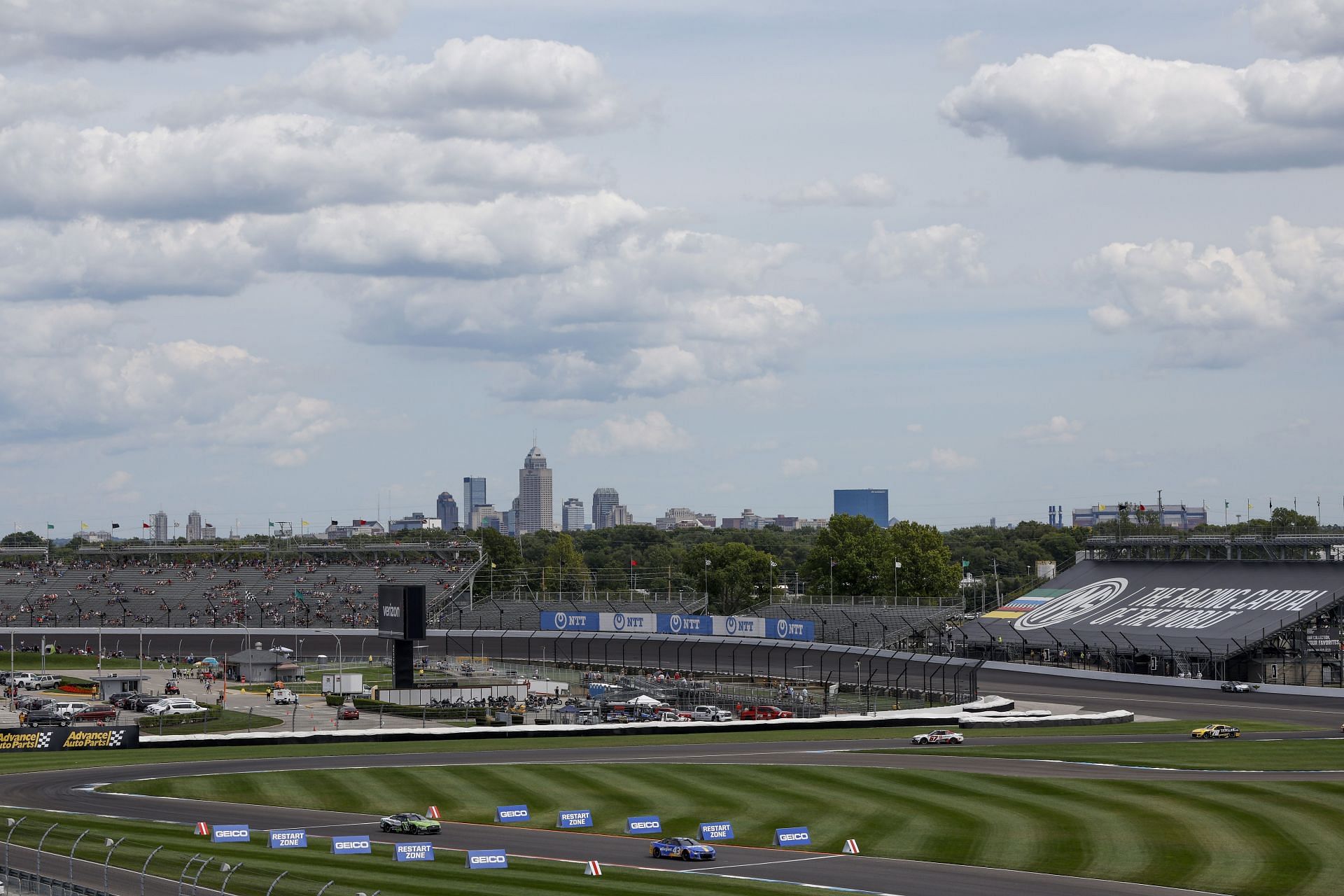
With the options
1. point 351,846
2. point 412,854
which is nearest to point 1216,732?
point 412,854

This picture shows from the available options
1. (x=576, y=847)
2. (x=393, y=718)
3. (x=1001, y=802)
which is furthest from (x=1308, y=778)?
→ (x=393, y=718)

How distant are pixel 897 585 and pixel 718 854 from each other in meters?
113

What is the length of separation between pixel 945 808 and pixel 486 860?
16819mm

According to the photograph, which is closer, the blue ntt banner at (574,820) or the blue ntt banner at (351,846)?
the blue ntt banner at (351,846)

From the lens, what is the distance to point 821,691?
92062 millimetres

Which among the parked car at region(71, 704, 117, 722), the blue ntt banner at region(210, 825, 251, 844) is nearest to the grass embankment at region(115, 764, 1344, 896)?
the blue ntt banner at region(210, 825, 251, 844)

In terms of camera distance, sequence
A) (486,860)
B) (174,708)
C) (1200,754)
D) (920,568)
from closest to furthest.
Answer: (486,860), (1200,754), (174,708), (920,568)

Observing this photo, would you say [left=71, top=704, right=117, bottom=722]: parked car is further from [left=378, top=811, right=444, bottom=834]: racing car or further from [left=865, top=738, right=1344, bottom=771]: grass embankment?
[left=865, top=738, right=1344, bottom=771]: grass embankment

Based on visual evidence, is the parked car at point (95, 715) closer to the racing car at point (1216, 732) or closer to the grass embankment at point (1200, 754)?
the grass embankment at point (1200, 754)

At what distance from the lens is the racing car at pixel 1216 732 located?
67.0 m

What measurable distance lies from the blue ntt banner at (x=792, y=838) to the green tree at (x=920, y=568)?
358 feet

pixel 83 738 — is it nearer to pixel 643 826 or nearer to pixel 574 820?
pixel 574 820

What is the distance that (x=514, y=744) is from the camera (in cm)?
6656

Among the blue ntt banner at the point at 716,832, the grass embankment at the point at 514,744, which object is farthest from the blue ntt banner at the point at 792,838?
the grass embankment at the point at 514,744
